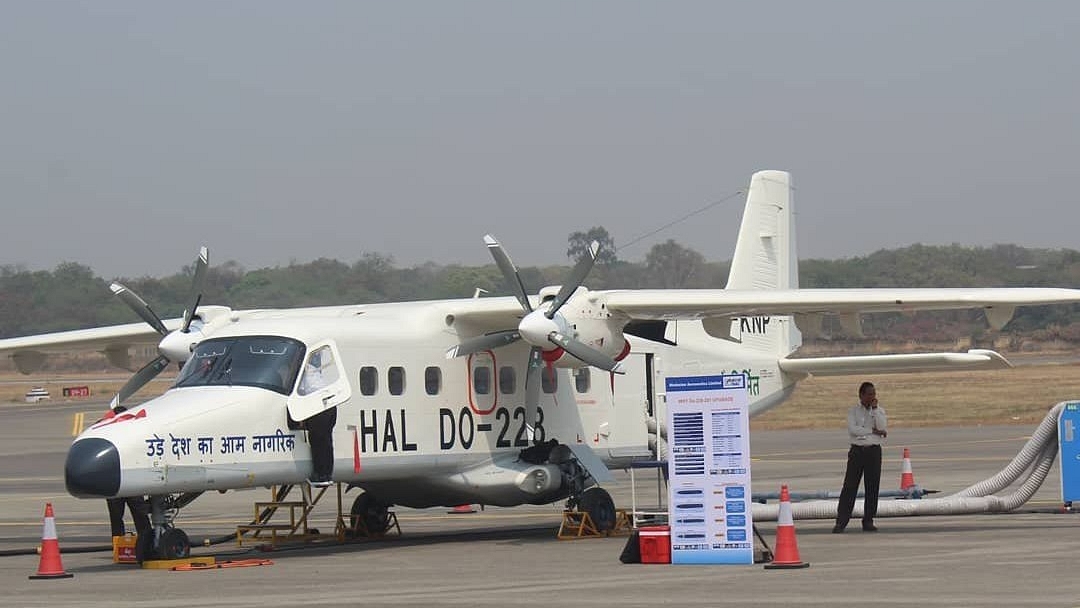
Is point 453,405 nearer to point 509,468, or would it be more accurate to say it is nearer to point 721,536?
point 509,468

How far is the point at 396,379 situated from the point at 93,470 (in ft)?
14.7

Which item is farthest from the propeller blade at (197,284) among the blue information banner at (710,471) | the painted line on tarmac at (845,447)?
the painted line on tarmac at (845,447)

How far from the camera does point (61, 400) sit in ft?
267

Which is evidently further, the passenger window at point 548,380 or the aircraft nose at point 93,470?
the passenger window at point 548,380

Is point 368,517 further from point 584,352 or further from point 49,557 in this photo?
point 49,557

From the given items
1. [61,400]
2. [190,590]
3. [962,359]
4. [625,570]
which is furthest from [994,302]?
[61,400]

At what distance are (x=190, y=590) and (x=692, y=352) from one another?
10.3 m

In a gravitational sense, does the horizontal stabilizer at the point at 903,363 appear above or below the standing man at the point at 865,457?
above

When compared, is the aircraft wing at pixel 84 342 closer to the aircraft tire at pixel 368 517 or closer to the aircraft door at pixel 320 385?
the aircraft tire at pixel 368 517

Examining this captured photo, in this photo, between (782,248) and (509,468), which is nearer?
(509,468)

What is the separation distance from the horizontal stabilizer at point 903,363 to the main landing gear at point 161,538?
9.82m

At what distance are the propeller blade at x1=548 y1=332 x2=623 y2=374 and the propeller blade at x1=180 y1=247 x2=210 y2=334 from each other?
4.63m

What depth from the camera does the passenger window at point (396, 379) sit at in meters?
19.9

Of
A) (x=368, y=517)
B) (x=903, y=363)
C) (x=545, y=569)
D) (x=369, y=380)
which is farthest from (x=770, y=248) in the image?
(x=545, y=569)
